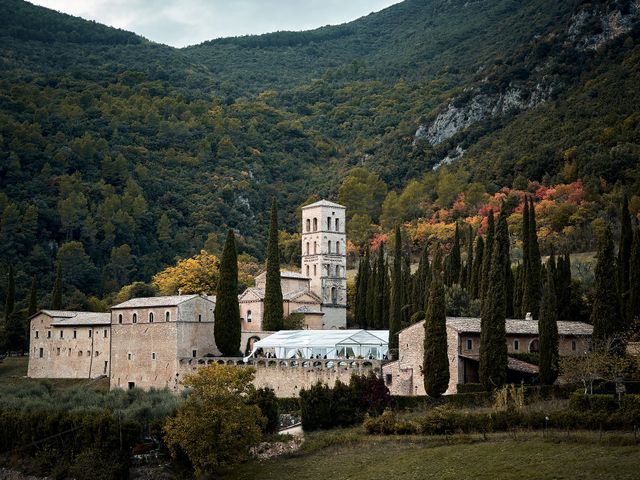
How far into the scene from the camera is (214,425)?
4544 cm

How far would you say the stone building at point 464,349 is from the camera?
5466 cm

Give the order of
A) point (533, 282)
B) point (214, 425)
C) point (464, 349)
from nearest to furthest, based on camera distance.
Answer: point (214, 425) → point (464, 349) → point (533, 282)

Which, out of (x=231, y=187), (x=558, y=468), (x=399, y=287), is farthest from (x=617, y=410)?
(x=231, y=187)

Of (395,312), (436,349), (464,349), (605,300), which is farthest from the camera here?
(395,312)

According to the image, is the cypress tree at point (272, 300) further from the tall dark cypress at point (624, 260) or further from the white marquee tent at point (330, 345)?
the tall dark cypress at point (624, 260)

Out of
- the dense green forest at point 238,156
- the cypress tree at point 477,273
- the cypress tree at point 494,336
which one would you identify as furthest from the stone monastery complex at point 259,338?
the dense green forest at point 238,156

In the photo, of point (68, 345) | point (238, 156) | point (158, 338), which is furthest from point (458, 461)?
point (238, 156)

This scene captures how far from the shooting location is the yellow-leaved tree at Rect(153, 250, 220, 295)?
9894cm

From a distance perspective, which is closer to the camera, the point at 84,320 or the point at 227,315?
the point at 227,315

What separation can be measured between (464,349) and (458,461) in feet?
55.8

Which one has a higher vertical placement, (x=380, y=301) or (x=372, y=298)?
(x=372, y=298)

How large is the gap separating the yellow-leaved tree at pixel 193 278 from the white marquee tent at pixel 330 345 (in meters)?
30.3

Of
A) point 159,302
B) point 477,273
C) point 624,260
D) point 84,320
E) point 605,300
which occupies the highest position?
point 477,273

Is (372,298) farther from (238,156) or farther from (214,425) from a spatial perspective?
A: (238,156)
